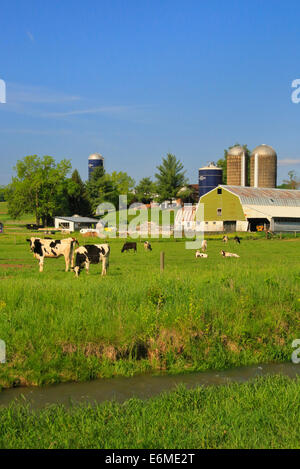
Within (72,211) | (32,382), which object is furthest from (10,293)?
(72,211)

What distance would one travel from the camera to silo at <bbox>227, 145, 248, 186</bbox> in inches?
3939

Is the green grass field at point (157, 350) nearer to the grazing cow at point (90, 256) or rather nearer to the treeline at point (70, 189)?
the grazing cow at point (90, 256)

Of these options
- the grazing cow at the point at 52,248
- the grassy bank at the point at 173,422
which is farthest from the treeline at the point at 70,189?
the grassy bank at the point at 173,422

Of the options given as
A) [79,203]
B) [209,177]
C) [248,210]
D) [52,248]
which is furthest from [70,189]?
[52,248]

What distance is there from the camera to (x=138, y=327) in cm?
1186

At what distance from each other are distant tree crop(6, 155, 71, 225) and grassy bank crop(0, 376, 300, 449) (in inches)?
3570

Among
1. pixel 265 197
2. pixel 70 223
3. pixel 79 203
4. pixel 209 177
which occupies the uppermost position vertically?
pixel 209 177

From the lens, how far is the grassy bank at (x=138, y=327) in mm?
10617

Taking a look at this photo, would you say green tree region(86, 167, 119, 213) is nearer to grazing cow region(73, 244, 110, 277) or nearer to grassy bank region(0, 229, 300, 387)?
grazing cow region(73, 244, 110, 277)

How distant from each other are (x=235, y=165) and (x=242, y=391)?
312ft

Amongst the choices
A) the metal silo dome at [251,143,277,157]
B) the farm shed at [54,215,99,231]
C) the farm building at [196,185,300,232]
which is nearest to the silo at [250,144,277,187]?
the metal silo dome at [251,143,277,157]

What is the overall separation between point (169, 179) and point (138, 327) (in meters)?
94.8

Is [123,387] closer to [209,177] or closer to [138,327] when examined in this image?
[138,327]
